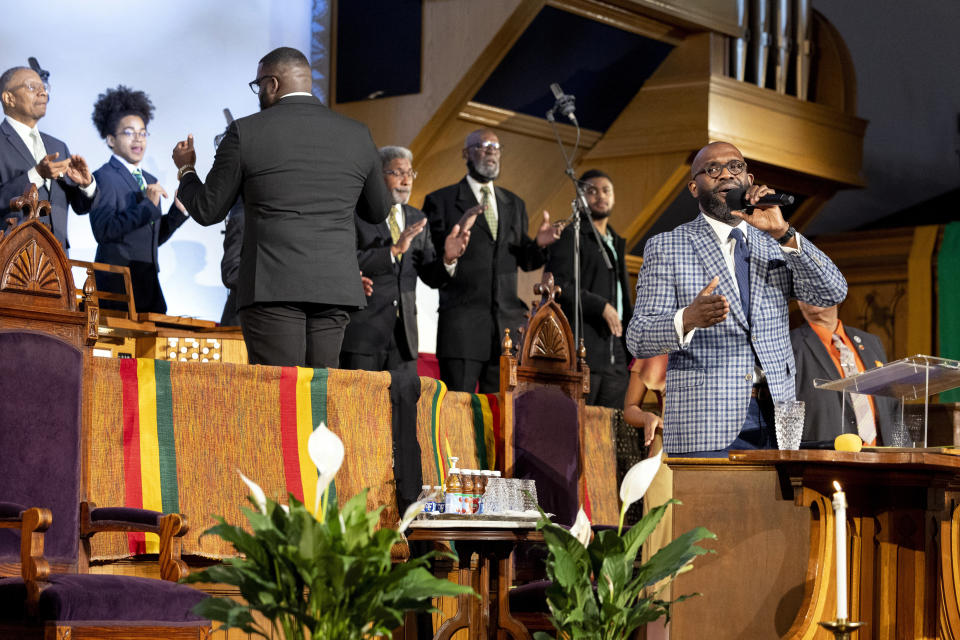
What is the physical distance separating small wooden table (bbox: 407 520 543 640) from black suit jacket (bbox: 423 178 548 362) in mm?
1925

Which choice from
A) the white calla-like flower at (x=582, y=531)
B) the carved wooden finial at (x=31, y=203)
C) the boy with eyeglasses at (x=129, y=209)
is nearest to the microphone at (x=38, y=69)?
the boy with eyeglasses at (x=129, y=209)

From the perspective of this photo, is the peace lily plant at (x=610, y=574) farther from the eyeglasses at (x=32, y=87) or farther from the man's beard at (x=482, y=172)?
Result: the eyeglasses at (x=32, y=87)

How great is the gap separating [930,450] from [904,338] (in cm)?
551

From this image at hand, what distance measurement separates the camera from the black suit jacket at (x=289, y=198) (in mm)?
3949

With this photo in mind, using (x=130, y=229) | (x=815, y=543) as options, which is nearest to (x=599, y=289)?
(x=130, y=229)

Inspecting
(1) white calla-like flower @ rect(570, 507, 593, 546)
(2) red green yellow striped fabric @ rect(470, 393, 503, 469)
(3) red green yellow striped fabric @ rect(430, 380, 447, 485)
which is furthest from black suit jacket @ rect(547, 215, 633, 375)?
(1) white calla-like flower @ rect(570, 507, 593, 546)

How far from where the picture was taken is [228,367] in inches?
150

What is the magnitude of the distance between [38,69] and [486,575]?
3241 mm

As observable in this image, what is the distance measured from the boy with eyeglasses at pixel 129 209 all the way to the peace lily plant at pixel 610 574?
387 cm

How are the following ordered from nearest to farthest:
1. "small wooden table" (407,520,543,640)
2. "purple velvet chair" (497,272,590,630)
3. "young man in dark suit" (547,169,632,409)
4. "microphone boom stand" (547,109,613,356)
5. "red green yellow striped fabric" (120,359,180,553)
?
1. "small wooden table" (407,520,543,640)
2. "red green yellow striped fabric" (120,359,180,553)
3. "purple velvet chair" (497,272,590,630)
4. "microphone boom stand" (547,109,613,356)
5. "young man in dark suit" (547,169,632,409)

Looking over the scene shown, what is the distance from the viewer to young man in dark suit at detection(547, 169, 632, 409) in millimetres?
5914

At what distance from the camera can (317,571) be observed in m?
1.62

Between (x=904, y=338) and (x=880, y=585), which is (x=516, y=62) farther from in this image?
(x=880, y=585)

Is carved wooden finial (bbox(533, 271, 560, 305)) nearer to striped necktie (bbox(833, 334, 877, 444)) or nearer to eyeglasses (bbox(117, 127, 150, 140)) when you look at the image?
striped necktie (bbox(833, 334, 877, 444))
